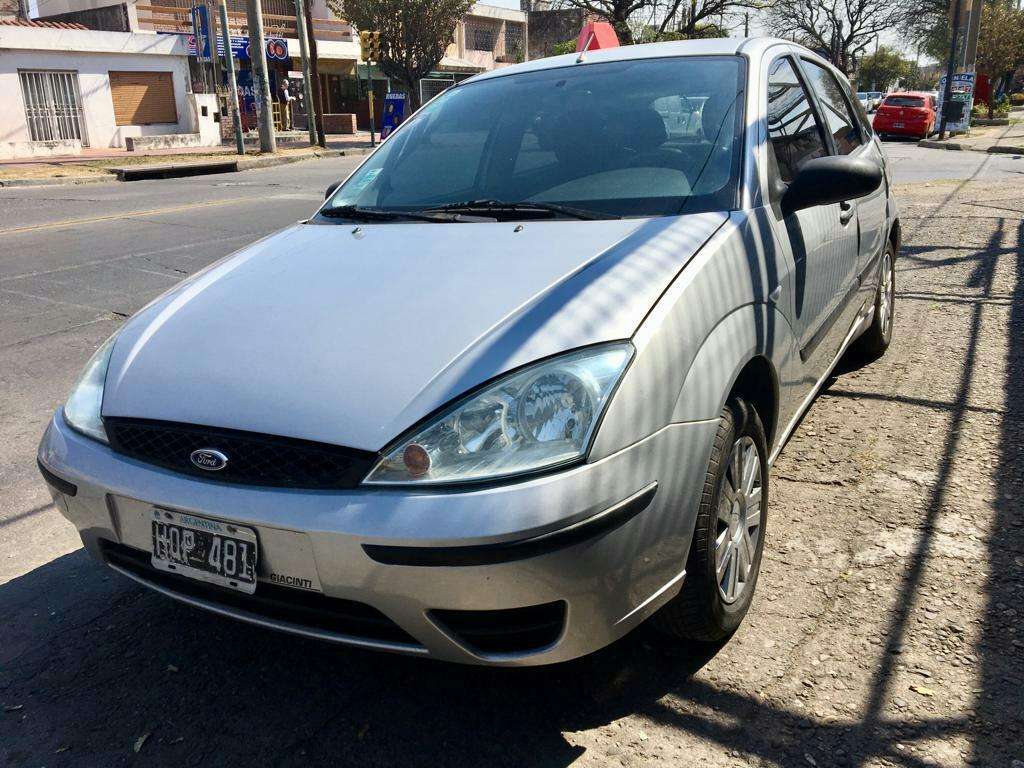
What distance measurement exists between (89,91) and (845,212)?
28.3 metres

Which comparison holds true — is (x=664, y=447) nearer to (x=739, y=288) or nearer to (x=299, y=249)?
(x=739, y=288)

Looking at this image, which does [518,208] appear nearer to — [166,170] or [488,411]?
[488,411]

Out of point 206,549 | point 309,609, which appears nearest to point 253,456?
point 206,549

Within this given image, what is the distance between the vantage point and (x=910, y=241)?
893cm

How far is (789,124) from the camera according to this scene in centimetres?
332

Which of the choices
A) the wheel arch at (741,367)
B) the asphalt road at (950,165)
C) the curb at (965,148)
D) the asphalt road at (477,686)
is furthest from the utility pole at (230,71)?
the wheel arch at (741,367)

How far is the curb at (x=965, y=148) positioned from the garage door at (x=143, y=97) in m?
23.6

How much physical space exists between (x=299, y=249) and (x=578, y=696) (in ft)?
5.36

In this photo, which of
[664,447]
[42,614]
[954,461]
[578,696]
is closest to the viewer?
[664,447]

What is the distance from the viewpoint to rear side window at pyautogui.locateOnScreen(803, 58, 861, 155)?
396 centimetres

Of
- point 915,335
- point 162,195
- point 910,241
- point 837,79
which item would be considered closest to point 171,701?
point 837,79

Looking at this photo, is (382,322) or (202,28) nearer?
(382,322)

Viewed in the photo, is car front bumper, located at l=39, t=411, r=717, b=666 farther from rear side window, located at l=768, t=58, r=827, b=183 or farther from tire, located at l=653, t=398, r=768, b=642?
rear side window, located at l=768, t=58, r=827, b=183

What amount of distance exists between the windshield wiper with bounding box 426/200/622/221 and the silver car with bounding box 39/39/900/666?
1 cm
